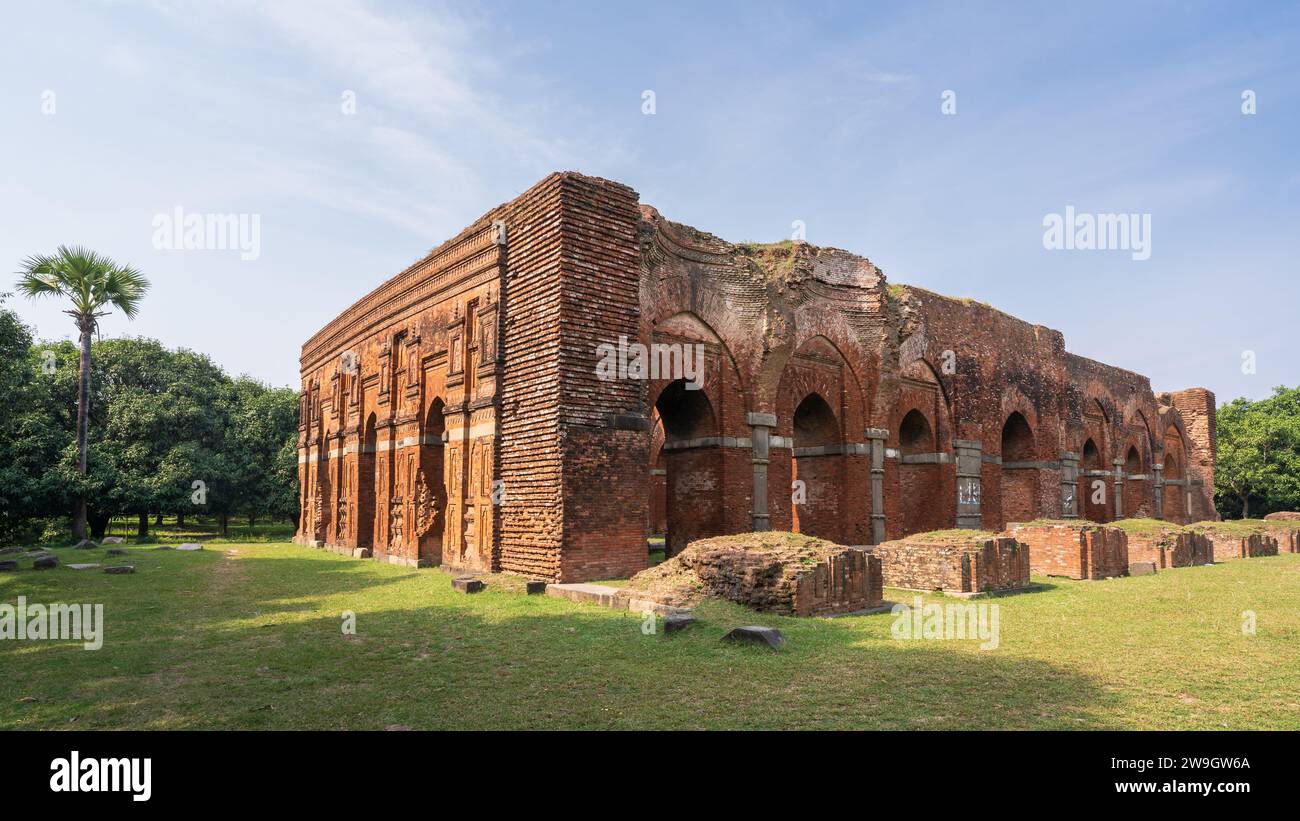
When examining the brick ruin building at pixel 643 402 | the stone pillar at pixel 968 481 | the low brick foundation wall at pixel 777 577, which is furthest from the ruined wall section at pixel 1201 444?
the low brick foundation wall at pixel 777 577

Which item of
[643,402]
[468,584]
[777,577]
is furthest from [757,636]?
[643,402]

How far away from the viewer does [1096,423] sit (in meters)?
27.9

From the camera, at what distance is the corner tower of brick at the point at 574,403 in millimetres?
10883

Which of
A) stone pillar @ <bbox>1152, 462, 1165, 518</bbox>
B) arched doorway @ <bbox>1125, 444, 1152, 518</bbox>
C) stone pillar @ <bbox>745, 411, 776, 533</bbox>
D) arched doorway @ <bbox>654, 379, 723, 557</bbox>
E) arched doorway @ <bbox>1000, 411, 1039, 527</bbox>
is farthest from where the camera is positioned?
stone pillar @ <bbox>1152, 462, 1165, 518</bbox>

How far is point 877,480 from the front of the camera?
17.1 metres

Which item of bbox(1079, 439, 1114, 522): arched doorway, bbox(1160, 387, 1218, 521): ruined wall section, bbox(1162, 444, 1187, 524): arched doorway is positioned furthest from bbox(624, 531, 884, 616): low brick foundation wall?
bbox(1160, 387, 1218, 521): ruined wall section

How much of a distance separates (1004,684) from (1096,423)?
86.9 feet

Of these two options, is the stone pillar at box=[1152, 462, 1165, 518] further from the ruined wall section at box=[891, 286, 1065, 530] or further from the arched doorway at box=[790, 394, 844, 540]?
the arched doorway at box=[790, 394, 844, 540]

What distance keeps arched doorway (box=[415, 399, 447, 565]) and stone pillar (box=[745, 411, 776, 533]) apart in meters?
6.42

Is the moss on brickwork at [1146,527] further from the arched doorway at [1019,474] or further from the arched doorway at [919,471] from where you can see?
the arched doorway at [1019,474]

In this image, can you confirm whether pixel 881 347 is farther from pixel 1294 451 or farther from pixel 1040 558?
pixel 1294 451

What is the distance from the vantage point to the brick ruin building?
11.3 meters

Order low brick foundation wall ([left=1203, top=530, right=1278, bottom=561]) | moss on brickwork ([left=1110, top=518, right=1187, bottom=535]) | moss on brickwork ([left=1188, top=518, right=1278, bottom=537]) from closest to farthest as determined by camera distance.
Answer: moss on brickwork ([left=1110, top=518, right=1187, bottom=535]) → low brick foundation wall ([left=1203, top=530, right=1278, bottom=561]) → moss on brickwork ([left=1188, top=518, right=1278, bottom=537])

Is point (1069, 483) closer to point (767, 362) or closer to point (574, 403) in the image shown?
point (767, 362)
